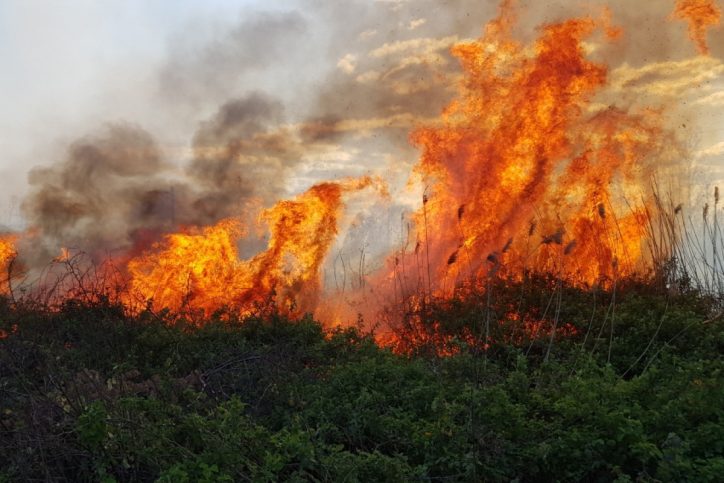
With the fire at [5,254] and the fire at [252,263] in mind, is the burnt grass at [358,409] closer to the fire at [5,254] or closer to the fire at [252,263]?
the fire at [252,263]

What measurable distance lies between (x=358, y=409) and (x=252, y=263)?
7512 millimetres

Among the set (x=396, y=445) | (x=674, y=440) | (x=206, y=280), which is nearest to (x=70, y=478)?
(x=396, y=445)

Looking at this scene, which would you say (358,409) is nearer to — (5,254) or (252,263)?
(252,263)

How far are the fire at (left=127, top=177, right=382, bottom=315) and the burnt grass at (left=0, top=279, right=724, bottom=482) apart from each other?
3.44 metres

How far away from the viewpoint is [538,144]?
40.9 feet

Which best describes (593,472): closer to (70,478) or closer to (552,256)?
(70,478)

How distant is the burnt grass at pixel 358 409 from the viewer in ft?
14.1

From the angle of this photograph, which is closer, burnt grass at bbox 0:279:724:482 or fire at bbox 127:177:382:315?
burnt grass at bbox 0:279:724:482

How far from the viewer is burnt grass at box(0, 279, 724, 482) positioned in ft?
14.1

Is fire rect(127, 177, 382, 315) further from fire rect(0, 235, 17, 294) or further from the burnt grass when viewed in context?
the burnt grass

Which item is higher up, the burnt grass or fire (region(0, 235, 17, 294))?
fire (region(0, 235, 17, 294))

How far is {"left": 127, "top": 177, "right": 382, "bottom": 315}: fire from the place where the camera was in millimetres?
12336

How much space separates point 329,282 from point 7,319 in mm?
5661

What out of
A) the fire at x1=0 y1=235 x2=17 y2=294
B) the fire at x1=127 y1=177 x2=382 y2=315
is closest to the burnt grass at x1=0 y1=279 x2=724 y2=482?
the fire at x1=127 y1=177 x2=382 y2=315
